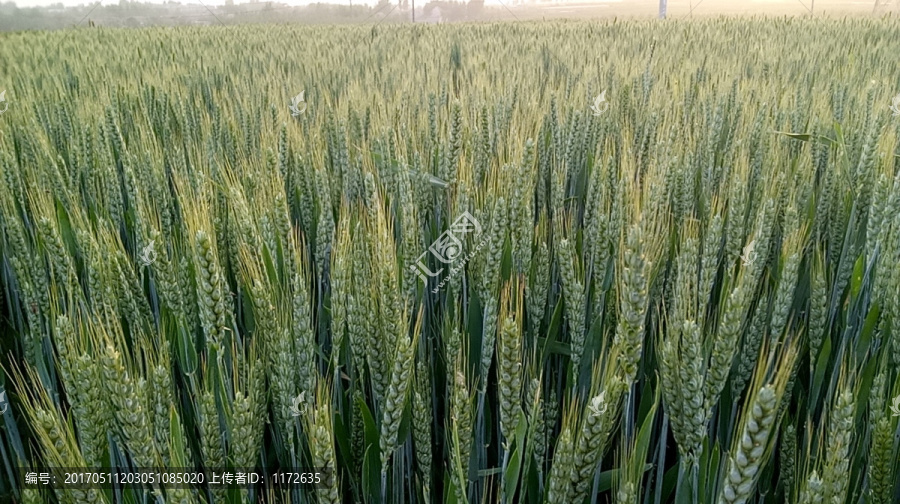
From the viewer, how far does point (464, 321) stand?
110 cm

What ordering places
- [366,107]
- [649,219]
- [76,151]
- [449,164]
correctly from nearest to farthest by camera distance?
[649,219], [449,164], [76,151], [366,107]

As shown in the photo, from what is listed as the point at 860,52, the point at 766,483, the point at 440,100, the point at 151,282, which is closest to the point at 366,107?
the point at 440,100

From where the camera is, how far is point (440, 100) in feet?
8.59

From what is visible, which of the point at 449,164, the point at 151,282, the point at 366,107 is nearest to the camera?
the point at 151,282

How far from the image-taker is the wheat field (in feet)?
2.11

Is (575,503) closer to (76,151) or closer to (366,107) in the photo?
(76,151)

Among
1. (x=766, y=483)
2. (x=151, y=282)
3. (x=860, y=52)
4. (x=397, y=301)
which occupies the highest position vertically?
(x=860, y=52)

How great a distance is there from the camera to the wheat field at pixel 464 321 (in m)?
0.64

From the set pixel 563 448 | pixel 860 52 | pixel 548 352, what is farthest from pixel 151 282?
pixel 860 52

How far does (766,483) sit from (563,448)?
0.46 meters

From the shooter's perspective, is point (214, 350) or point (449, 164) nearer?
point (214, 350)

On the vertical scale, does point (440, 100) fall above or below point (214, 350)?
above

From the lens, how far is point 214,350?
0.76 m

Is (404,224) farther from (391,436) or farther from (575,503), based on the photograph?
(575,503)
